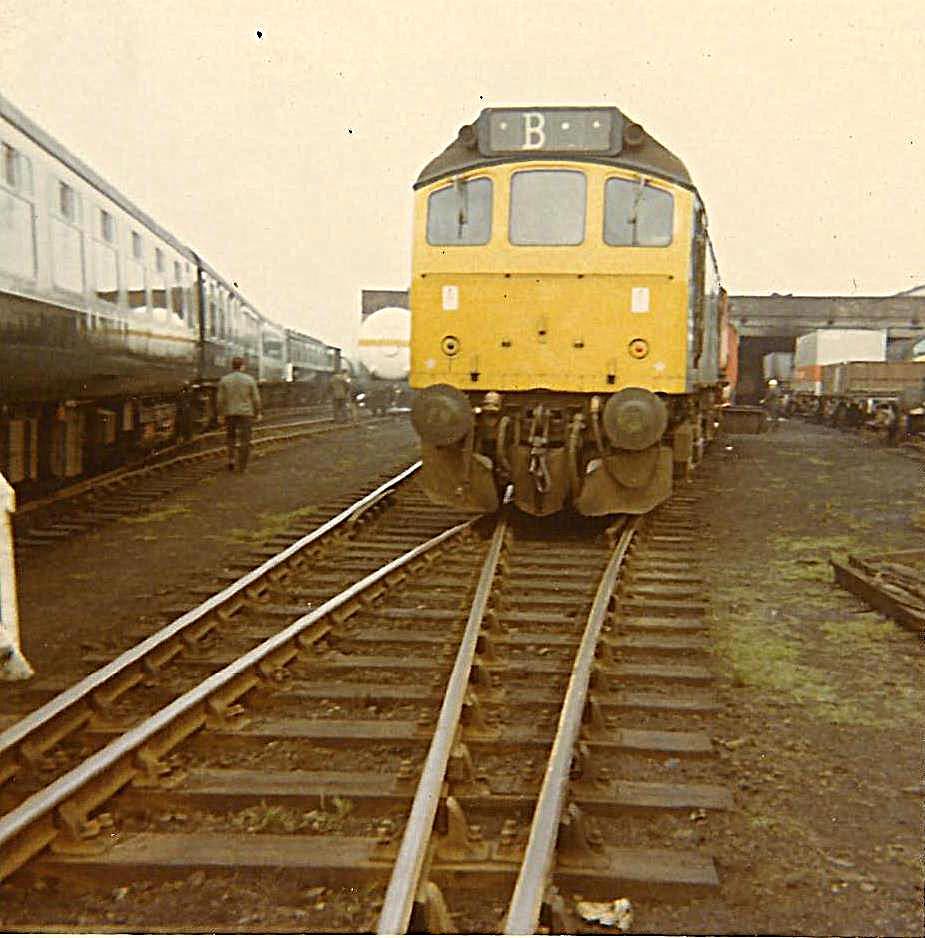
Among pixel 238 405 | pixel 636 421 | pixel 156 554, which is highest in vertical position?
pixel 636 421

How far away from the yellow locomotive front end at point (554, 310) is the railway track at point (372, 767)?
197 centimetres

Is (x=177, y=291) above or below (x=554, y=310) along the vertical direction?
above

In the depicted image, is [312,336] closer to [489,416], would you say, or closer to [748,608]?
[489,416]

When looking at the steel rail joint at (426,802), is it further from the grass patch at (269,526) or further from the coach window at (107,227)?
the coach window at (107,227)

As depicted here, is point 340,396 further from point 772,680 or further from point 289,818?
point 289,818

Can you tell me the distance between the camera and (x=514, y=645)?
5293 millimetres

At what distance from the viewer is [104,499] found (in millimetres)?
10531

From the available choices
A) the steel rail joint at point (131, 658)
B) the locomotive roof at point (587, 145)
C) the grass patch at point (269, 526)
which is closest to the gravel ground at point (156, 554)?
the grass patch at point (269, 526)

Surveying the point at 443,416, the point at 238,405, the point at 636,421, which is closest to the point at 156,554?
the point at 443,416

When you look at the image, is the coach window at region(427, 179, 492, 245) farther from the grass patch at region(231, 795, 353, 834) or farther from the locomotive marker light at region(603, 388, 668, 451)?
the grass patch at region(231, 795, 353, 834)

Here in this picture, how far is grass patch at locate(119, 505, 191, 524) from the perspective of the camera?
9469 mm

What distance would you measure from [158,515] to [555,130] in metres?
4.98

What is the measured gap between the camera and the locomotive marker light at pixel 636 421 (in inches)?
306

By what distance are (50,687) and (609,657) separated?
252cm
